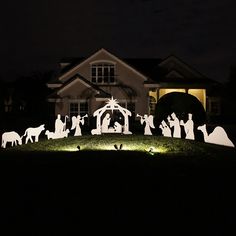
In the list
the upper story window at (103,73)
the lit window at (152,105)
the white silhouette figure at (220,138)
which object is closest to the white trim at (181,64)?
the lit window at (152,105)

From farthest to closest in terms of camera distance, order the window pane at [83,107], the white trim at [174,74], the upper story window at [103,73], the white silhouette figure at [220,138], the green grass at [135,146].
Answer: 1. the white trim at [174,74]
2. the upper story window at [103,73]
3. the window pane at [83,107]
4. the white silhouette figure at [220,138]
5. the green grass at [135,146]

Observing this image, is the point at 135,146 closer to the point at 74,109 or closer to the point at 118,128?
the point at 118,128

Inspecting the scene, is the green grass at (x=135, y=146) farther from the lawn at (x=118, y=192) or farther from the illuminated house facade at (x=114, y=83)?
the illuminated house facade at (x=114, y=83)

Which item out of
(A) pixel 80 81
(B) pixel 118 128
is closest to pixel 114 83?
(A) pixel 80 81

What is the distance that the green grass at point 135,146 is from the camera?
49.1 ft

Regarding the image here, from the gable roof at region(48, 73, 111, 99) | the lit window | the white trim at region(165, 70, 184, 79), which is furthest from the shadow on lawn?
the white trim at region(165, 70, 184, 79)

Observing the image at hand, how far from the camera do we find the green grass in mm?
14969

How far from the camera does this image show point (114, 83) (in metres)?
33.0

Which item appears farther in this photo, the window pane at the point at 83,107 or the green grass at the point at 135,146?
the window pane at the point at 83,107

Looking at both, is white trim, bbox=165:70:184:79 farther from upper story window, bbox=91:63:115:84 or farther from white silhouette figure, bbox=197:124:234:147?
white silhouette figure, bbox=197:124:234:147

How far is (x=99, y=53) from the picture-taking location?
107 feet

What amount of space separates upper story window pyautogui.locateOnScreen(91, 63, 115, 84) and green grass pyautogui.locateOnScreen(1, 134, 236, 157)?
1392cm

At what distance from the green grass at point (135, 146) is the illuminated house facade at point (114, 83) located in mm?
12611

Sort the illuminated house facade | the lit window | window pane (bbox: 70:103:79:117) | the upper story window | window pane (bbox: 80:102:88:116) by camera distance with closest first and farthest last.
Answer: the illuminated house facade → window pane (bbox: 80:102:88:116) → window pane (bbox: 70:103:79:117) → the upper story window → the lit window
